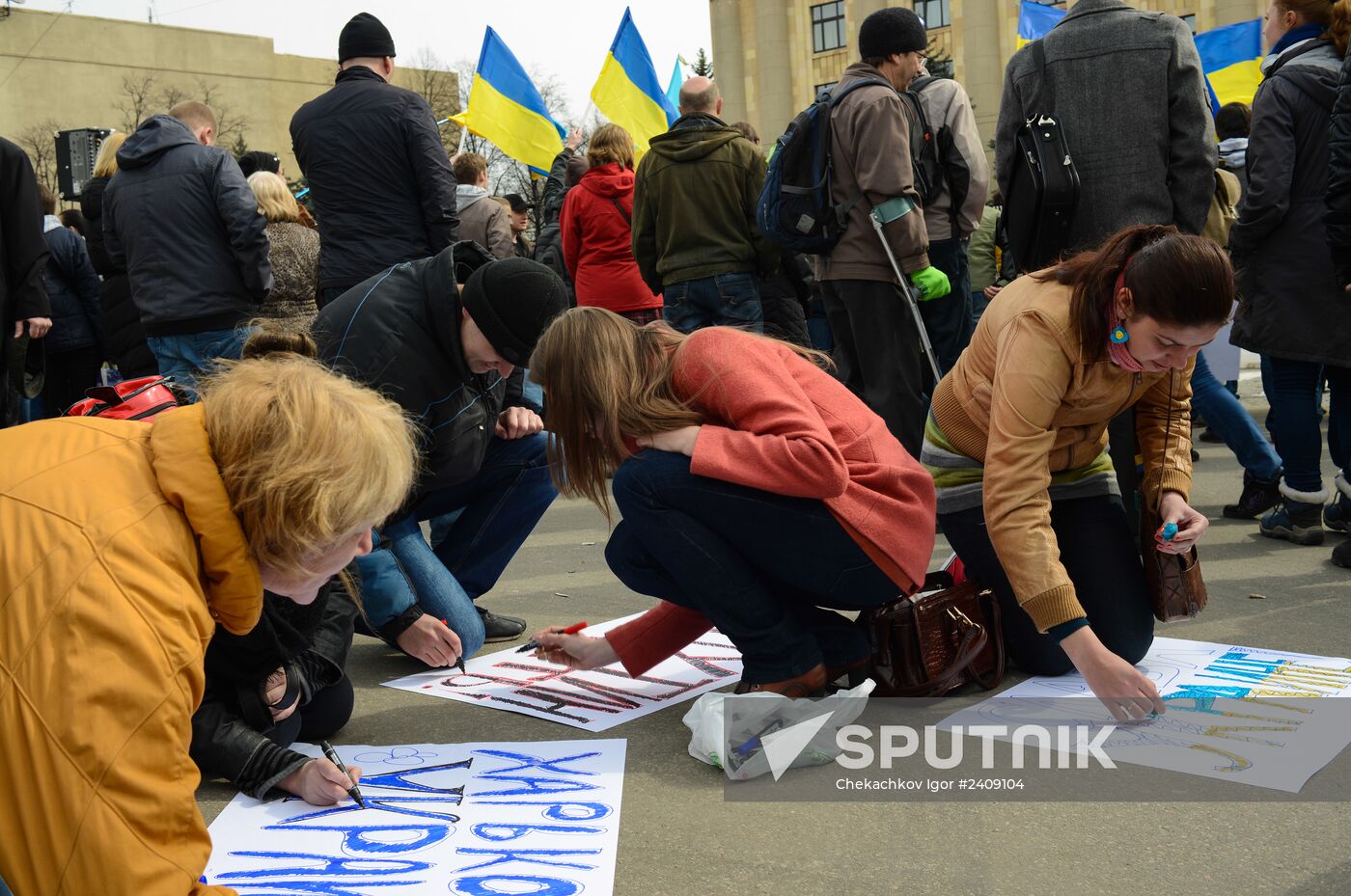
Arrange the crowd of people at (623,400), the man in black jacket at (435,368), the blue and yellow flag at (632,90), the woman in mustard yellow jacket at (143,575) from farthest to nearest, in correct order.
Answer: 1. the blue and yellow flag at (632,90)
2. the man in black jacket at (435,368)
3. the crowd of people at (623,400)
4. the woman in mustard yellow jacket at (143,575)

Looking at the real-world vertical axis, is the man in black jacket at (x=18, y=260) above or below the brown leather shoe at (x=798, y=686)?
above

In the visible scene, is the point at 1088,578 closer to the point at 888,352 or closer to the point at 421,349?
the point at 421,349

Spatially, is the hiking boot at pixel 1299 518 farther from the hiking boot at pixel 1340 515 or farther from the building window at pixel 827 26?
the building window at pixel 827 26

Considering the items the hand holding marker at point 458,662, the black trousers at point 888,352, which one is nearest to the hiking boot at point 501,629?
the hand holding marker at point 458,662

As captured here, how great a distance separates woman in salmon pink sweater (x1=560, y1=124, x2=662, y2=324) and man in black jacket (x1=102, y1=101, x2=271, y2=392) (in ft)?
5.62

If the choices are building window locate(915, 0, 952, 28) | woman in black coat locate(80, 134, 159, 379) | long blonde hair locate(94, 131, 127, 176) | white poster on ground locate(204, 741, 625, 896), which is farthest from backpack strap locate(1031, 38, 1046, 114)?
building window locate(915, 0, 952, 28)

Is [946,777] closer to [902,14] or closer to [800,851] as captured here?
[800,851]

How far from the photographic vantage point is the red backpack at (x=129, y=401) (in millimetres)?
2504

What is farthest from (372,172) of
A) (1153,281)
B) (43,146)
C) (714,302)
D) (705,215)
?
(43,146)

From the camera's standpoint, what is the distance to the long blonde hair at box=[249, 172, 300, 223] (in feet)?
19.2

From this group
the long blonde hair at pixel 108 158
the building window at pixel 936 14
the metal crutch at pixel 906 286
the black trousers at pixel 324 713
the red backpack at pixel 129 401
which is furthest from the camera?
the building window at pixel 936 14

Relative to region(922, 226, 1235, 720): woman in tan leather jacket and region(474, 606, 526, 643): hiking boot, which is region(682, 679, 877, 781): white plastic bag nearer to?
region(922, 226, 1235, 720): woman in tan leather jacket

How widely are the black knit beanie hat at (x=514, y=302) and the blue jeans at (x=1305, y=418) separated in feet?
8.76

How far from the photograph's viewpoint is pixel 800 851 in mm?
2266
